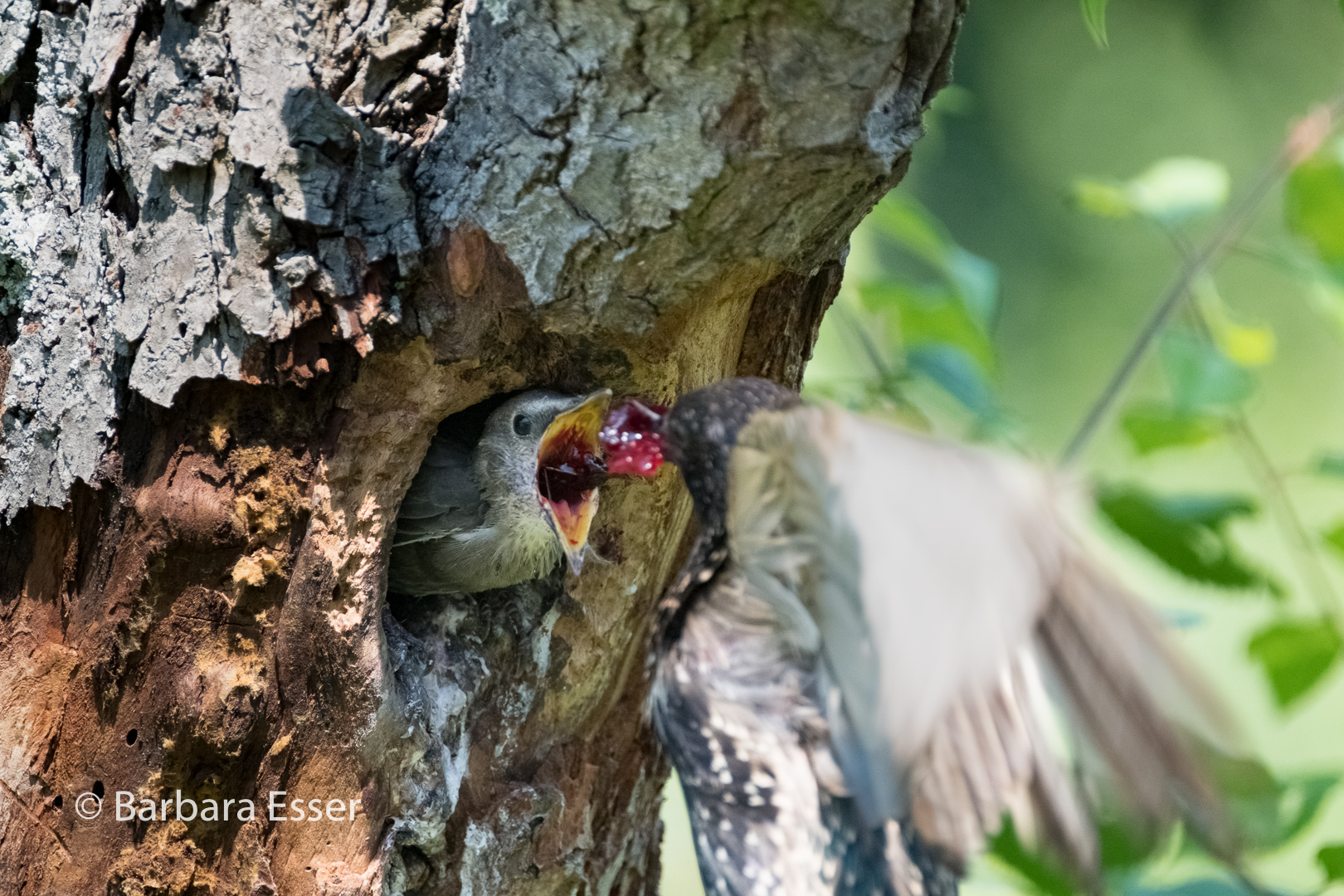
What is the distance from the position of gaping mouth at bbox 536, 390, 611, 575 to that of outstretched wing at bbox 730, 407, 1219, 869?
0.50m

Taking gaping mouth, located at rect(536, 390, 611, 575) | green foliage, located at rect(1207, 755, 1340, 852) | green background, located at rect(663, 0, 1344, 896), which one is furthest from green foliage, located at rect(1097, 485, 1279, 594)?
green background, located at rect(663, 0, 1344, 896)

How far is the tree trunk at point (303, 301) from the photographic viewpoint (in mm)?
1388

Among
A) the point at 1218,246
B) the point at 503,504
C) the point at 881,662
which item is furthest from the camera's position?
the point at 503,504

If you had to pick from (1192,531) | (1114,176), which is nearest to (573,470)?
(1192,531)

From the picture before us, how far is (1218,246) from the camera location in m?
1.75

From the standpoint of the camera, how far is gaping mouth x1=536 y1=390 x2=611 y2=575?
1.82 m

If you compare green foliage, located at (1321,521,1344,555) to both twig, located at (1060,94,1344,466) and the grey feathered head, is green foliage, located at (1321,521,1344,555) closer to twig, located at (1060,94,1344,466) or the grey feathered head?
twig, located at (1060,94,1344,466)

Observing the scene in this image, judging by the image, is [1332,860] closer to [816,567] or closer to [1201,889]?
[1201,889]

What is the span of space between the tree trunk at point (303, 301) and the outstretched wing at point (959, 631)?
0.38 m

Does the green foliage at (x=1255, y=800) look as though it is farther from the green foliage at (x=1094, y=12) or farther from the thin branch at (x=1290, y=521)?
the green foliage at (x=1094, y=12)

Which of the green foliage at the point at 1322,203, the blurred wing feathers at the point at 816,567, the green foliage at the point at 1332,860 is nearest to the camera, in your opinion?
the blurred wing feathers at the point at 816,567

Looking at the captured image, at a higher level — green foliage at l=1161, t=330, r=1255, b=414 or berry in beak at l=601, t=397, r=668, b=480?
green foliage at l=1161, t=330, r=1255, b=414

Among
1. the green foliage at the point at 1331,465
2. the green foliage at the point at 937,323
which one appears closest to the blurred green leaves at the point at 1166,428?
the green foliage at the point at 1331,465

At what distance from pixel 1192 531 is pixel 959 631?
1.58ft
